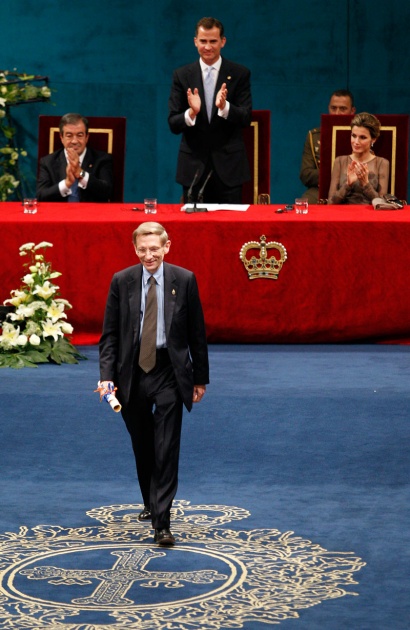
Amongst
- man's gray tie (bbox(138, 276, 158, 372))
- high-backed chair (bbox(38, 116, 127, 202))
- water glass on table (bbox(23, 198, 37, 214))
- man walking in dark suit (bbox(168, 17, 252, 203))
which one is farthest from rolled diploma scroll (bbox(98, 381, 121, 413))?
high-backed chair (bbox(38, 116, 127, 202))

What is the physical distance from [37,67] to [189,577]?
6.46 metres

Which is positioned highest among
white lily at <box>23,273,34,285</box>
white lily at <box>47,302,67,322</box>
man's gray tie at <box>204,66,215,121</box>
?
man's gray tie at <box>204,66,215,121</box>

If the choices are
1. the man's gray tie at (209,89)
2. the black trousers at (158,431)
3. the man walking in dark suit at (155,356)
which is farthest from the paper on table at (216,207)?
the black trousers at (158,431)

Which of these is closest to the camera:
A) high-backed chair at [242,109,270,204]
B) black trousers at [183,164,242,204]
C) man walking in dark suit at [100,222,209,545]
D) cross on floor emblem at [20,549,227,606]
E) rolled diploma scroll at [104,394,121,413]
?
cross on floor emblem at [20,549,227,606]

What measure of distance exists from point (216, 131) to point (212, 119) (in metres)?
0.07

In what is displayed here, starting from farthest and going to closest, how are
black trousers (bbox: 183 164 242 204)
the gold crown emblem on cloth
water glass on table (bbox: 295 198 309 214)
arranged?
black trousers (bbox: 183 164 242 204), water glass on table (bbox: 295 198 309 214), the gold crown emblem on cloth

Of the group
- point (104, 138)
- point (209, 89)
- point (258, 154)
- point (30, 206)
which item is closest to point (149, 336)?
point (30, 206)

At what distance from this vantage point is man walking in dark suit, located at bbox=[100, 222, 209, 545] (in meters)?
4.35

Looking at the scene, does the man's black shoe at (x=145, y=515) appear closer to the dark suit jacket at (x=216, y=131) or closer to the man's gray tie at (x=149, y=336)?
the man's gray tie at (x=149, y=336)

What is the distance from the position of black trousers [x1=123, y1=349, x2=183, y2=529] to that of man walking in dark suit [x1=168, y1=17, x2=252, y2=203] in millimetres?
3166

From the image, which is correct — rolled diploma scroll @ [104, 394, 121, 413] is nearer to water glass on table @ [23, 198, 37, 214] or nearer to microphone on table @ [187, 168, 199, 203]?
microphone on table @ [187, 168, 199, 203]

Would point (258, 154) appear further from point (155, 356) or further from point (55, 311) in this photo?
point (155, 356)

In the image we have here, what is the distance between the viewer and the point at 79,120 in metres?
7.67

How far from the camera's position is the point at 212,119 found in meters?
7.61
